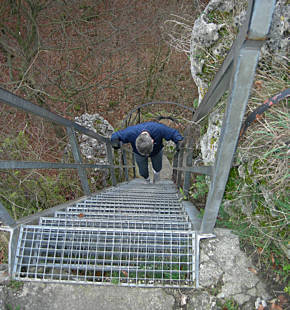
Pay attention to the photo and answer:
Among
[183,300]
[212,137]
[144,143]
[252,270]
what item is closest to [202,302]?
[183,300]

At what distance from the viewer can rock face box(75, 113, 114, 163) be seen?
6602mm

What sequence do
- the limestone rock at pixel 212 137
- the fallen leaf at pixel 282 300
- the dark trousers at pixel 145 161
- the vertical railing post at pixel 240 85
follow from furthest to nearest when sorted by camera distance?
the dark trousers at pixel 145 161
the limestone rock at pixel 212 137
the fallen leaf at pixel 282 300
the vertical railing post at pixel 240 85

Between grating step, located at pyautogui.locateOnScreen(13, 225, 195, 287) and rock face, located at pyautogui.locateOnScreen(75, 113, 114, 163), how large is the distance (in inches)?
185

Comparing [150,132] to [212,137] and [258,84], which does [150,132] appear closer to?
[212,137]

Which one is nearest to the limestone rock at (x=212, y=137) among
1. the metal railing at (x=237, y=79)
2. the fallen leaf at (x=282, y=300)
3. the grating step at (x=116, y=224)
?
the grating step at (x=116, y=224)

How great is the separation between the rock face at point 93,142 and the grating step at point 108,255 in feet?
15.4

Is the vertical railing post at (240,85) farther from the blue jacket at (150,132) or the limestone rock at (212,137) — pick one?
the blue jacket at (150,132)

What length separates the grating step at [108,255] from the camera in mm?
1799

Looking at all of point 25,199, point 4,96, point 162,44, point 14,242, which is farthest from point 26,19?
point 14,242

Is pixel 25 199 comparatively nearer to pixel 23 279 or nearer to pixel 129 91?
pixel 23 279

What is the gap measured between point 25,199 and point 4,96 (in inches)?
144

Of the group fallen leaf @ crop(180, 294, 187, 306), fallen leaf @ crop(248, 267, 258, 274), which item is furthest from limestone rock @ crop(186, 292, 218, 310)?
fallen leaf @ crop(248, 267, 258, 274)

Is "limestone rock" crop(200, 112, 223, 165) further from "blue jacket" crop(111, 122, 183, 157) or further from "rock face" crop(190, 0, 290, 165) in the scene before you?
"blue jacket" crop(111, 122, 183, 157)

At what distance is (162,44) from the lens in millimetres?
7840
